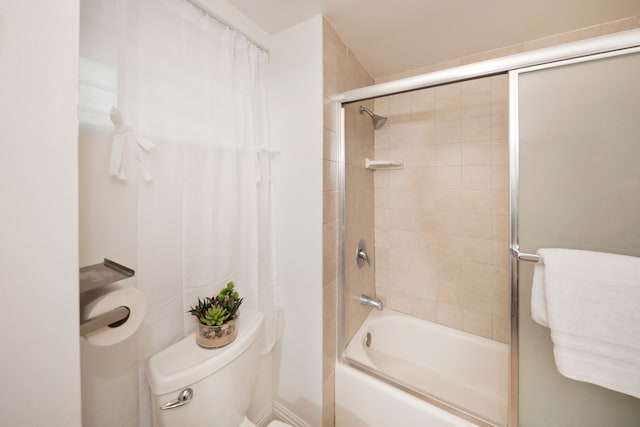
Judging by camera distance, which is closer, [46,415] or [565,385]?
[46,415]

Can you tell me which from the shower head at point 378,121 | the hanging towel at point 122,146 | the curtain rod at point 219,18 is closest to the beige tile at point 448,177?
the shower head at point 378,121

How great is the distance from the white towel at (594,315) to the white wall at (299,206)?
0.84m

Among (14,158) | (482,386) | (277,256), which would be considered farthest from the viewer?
(482,386)

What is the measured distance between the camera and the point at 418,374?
150 centimetres

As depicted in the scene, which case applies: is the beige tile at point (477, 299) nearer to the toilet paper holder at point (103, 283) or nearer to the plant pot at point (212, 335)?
the plant pot at point (212, 335)

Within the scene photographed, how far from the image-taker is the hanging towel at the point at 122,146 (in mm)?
652

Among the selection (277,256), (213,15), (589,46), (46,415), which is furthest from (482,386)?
(213,15)

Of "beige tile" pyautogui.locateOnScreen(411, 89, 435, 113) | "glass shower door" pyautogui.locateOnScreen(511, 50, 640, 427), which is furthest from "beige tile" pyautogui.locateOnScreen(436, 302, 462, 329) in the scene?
"beige tile" pyautogui.locateOnScreen(411, 89, 435, 113)

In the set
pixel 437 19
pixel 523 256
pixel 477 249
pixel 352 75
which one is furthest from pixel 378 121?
pixel 523 256

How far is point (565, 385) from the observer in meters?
0.78

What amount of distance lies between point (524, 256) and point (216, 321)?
1.10 metres

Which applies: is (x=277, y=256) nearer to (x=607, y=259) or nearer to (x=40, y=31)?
(x=40, y=31)

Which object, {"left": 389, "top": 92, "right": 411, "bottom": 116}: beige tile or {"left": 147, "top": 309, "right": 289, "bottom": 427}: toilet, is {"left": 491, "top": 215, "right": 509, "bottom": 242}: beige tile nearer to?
{"left": 389, "top": 92, "right": 411, "bottom": 116}: beige tile

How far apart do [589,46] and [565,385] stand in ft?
3.65
